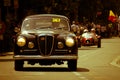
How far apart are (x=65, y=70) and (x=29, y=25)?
207cm

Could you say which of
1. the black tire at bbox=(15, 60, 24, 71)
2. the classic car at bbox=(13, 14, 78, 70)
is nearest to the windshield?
the classic car at bbox=(13, 14, 78, 70)

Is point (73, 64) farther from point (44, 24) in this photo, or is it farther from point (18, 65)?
point (44, 24)

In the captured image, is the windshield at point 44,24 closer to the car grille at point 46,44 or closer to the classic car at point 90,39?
the car grille at point 46,44

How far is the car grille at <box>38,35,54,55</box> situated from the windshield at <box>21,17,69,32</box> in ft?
3.83

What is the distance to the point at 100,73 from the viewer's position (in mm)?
21297

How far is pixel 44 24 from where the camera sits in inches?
922

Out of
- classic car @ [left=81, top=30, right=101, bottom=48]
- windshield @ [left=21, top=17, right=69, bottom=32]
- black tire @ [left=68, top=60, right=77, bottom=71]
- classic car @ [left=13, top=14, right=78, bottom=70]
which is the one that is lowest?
classic car @ [left=81, top=30, right=101, bottom=48]

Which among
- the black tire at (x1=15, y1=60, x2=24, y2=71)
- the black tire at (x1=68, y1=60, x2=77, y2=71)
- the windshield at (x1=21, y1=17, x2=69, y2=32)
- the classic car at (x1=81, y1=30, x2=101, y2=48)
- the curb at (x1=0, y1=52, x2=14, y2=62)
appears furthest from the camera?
the classic car at (x1=81, y1=30, x2=101, y2=48)

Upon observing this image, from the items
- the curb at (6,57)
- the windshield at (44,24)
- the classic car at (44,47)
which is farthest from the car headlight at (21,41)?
the curb at (6,57)

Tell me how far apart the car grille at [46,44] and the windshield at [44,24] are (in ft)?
3.83

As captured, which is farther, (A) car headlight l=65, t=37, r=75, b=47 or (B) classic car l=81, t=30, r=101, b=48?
(B) classic car l=81, t=30, r=101, b=48

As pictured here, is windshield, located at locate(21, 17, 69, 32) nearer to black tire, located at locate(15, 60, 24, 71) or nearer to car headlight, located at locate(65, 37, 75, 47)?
car headlight, located at locate(65, 37, 75, 47)

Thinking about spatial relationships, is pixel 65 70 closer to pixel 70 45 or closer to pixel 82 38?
pixel 70 45

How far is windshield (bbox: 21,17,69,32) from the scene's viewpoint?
23281 millimetres
